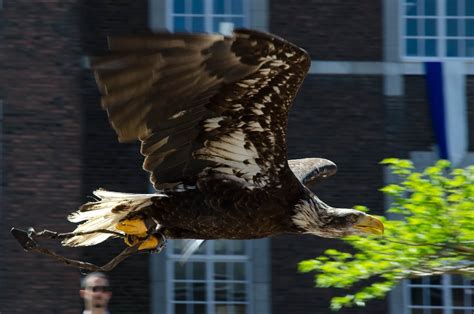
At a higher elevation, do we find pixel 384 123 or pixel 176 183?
pixel 384 123

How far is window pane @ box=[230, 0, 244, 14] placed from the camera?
51.1 feet

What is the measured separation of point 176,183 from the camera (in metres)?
7.54

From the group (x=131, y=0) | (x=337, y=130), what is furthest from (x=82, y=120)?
(x=337, y=130)

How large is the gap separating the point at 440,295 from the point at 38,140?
4.98m

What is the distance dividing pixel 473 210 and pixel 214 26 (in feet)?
23.2

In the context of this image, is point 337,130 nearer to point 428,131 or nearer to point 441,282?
point 428,131

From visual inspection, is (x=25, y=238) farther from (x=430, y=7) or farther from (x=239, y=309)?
(x=430, y=7)

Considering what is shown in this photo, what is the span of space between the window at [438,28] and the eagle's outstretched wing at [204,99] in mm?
8368

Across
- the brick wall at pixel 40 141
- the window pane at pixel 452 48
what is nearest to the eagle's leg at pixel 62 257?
the brick wall at pixel 40 141

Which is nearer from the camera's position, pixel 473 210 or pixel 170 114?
pixel 170 114

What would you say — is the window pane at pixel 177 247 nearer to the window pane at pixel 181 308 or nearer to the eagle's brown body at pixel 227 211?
the window pane at pixel 181 308

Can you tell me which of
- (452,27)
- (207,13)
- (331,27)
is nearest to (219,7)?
(207,13)

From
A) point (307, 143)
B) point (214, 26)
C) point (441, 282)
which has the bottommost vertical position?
point (441, 282)

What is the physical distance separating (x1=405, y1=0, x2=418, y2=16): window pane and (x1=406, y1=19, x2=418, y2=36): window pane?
92 mm
